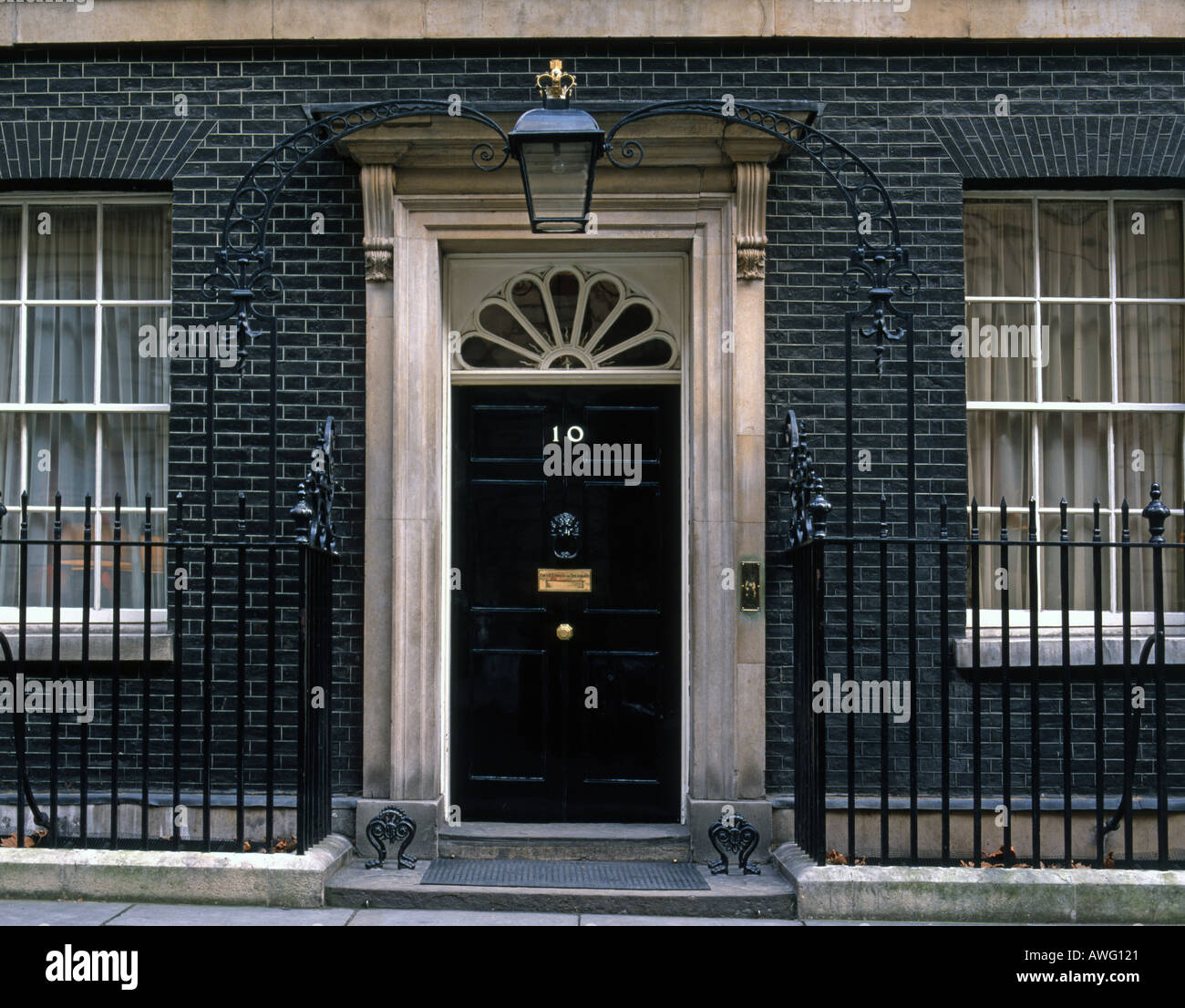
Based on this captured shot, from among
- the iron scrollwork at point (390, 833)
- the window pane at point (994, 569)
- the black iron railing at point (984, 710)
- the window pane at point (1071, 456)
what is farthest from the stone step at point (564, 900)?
the window pane at point (1071, 456)

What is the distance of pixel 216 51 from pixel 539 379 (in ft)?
8.52

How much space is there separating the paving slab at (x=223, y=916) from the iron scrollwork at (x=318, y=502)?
1686mm

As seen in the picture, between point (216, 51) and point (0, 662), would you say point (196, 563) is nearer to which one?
point (0, 662)

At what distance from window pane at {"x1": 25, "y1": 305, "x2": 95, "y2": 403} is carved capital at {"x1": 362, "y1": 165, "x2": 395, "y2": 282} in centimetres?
177

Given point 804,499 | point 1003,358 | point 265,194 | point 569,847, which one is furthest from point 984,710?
point 265,194

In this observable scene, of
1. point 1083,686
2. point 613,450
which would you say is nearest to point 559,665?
point 613,450

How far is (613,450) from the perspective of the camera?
24.5 feet

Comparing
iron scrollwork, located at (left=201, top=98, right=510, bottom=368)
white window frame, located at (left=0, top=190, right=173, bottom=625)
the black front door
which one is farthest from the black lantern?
white window frame, located at (left=0, top=190, right=173, bottom=625)

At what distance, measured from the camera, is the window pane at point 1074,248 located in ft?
24.6

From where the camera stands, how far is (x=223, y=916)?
228 inches

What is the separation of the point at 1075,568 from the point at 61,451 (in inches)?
231

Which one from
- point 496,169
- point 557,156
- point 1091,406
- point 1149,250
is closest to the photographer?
point 557,156

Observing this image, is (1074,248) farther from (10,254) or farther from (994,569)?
(10,254)

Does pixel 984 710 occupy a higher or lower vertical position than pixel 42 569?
lower
